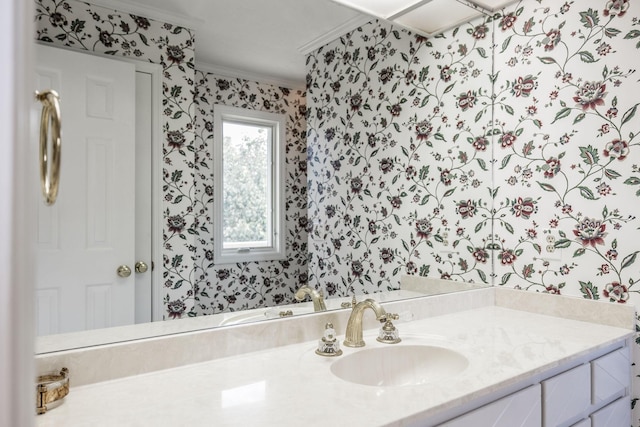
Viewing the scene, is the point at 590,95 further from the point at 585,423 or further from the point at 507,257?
the point at 585,423

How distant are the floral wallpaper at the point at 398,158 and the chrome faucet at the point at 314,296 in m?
0.05

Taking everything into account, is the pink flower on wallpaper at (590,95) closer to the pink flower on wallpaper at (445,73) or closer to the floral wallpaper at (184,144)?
the pink flower on wallpaper at (445,73)

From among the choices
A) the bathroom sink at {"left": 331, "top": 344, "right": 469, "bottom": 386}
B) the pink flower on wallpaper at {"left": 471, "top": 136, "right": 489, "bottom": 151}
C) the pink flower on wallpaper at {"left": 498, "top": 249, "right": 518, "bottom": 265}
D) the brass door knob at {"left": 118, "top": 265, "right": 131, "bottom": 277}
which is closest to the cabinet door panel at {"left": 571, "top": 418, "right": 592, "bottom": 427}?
the bathroom sink at {"left": 331, "top": 344, "right": 469, "bottom": 386}

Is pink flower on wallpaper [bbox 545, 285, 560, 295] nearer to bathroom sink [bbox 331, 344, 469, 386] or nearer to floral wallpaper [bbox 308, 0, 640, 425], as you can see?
floral wallpaper [bbox 308, 0, 640, 425]

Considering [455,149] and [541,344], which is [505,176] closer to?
[455,149]

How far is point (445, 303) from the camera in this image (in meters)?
1.76

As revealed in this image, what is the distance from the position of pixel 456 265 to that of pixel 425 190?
37 cm

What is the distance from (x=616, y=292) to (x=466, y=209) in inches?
25.0

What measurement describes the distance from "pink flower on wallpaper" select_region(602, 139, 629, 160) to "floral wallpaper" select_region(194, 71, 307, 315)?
42.3 inches

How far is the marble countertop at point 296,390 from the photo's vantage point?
2.74 ft

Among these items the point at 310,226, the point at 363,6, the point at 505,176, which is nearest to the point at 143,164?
the point at 310,226

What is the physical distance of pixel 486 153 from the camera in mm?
1898

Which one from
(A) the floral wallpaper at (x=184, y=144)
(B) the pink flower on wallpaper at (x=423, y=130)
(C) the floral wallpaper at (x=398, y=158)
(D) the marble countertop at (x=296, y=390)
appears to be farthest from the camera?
(B) the pink flower on wallpaper at (x=423, y=130)

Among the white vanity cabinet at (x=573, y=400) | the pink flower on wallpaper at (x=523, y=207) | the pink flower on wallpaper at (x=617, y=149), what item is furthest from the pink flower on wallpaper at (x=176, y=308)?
the pink flower on wallpaper at (x=617, y=149)
